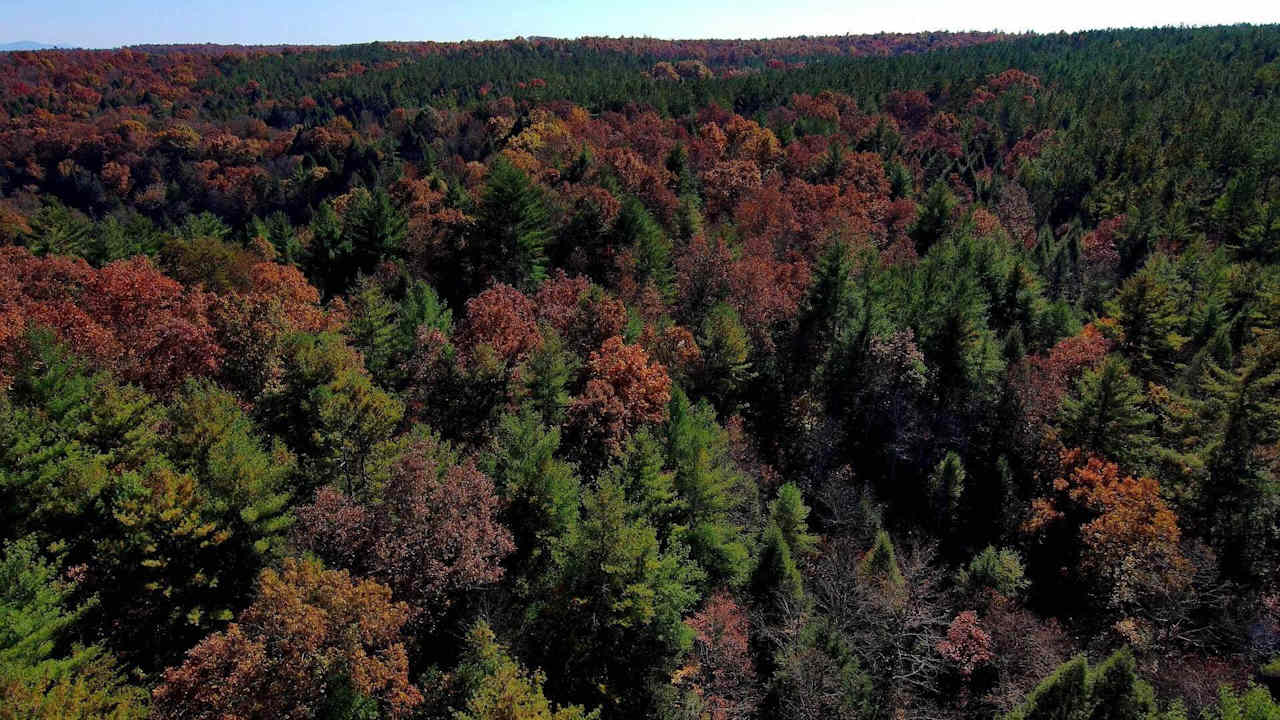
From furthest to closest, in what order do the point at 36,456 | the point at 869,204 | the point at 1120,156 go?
the point at 1120,156 < the point at 869,204 < the point at 36,456

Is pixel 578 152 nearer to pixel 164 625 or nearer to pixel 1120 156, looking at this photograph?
pixel 164 625

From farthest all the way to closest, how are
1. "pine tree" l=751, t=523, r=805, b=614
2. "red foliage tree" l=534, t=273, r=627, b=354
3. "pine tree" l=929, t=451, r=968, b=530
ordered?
"pine tree" l=929, t=451, r=968, b=530 < "red foliage tree" l=534, t=273, r=627, b=354 < "pine tree" l=751, t=523, r=805, b=614

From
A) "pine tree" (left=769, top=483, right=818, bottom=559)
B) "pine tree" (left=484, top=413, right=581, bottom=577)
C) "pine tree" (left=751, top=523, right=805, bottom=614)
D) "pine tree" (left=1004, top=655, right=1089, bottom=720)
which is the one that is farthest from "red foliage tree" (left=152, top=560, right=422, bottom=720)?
"pine tree" (left=1004, top=655, right=1089, bottom=720)

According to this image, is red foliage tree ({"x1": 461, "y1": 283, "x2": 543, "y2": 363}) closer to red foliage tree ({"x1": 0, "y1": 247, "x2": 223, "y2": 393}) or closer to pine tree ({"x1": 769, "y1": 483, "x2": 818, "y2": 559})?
red foliage tree ({"x1": 0, "y1": 247, "x2": 223, "y2": 393})

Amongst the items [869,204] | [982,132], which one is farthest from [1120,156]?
[869,204]

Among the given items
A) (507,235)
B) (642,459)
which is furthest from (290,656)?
(507,235)

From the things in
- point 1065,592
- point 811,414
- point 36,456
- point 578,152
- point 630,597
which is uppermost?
point 578,152

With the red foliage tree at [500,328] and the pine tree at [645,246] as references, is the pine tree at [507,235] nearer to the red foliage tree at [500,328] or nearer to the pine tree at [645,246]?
the pine tree at [645,246]

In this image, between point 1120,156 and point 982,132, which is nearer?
point 1120,156
